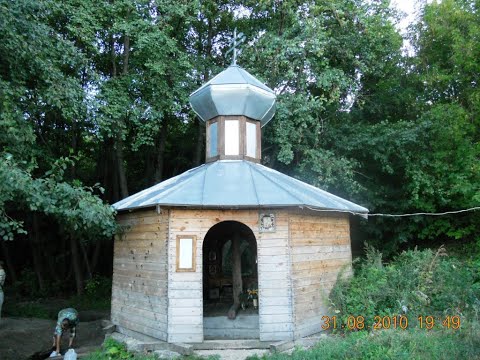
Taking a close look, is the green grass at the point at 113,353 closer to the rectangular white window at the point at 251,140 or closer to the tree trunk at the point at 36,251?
the rectangular white window at the point at 251,140

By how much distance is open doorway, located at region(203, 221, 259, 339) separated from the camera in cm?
909

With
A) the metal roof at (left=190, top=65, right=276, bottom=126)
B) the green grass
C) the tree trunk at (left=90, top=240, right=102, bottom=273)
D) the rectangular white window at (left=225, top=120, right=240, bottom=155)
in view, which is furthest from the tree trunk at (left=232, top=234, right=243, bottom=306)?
the tree trunk at (left=90, top=240, right=102, bottom=273)

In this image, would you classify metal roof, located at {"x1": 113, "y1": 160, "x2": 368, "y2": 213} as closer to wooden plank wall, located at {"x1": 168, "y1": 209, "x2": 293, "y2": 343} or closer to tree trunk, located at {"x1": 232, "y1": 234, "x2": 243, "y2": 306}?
wooden plank wall, located at {"x1": 168, "y1": 209, "x2": 293, "y2": 343}

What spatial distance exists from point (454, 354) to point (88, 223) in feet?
21.5

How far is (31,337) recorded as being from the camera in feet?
36.0

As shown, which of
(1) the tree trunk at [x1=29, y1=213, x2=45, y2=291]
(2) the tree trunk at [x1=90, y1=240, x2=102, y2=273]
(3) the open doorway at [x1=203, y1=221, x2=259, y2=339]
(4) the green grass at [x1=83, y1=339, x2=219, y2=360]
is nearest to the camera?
(4) the green grass at [x1=83, y1=339, x2=219, y2=360]

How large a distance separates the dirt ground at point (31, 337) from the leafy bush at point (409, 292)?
550cm

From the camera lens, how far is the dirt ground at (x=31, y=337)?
9.76m

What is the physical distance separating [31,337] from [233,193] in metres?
6.77

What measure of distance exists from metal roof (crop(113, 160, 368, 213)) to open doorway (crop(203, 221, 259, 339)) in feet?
6.56

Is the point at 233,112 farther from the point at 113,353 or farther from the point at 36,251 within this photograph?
the point at 36,251

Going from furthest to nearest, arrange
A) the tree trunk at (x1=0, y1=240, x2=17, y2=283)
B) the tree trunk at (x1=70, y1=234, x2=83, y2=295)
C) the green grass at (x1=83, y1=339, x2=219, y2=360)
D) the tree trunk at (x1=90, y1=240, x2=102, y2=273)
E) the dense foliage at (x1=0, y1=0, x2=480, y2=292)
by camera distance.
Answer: the tree trunk at (x1=0, y1=240, x2=17, y2=283), the tree trunk at (x1=90, y1=240, x2=102, y2=273), the tree trunk at (x1=70, y1=234, x2=83, y2=295), the dense foliage at (x1=0, y1=0, x2=480, y2=292), the green grass at (x1=83, y1=339, x2=219, y2=360)

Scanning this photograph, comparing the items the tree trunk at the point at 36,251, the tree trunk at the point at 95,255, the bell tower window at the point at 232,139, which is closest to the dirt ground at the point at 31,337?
the tree trunk at the point at 36,251

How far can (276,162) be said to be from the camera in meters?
16.8
